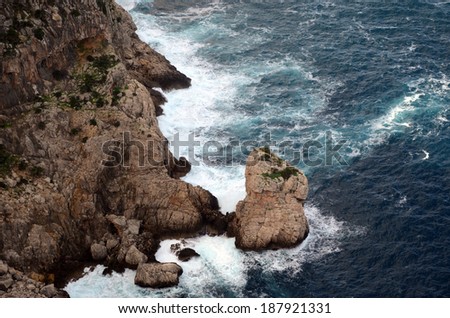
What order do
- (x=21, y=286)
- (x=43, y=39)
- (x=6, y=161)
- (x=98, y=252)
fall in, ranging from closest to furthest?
(x=21, y=286), (x=6, y=161), (x=98, y=252), (x=43, y=39)

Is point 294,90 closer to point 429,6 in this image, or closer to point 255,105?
point 255,105

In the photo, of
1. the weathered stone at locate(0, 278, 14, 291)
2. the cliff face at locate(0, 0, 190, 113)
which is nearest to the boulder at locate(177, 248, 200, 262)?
the weathered stone at locate(0, 278, 14, 291)

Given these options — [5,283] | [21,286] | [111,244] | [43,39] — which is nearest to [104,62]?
[43,39]

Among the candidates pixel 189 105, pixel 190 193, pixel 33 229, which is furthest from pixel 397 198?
pixel 33 229

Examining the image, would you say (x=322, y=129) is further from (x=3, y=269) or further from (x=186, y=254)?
(x=3, y=269)

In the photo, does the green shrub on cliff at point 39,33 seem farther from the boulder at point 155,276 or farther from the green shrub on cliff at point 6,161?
the boulder at point 155,276

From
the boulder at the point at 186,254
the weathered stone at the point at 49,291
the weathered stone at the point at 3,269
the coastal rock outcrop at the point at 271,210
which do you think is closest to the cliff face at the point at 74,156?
the weathered stone at the point at 3,269
